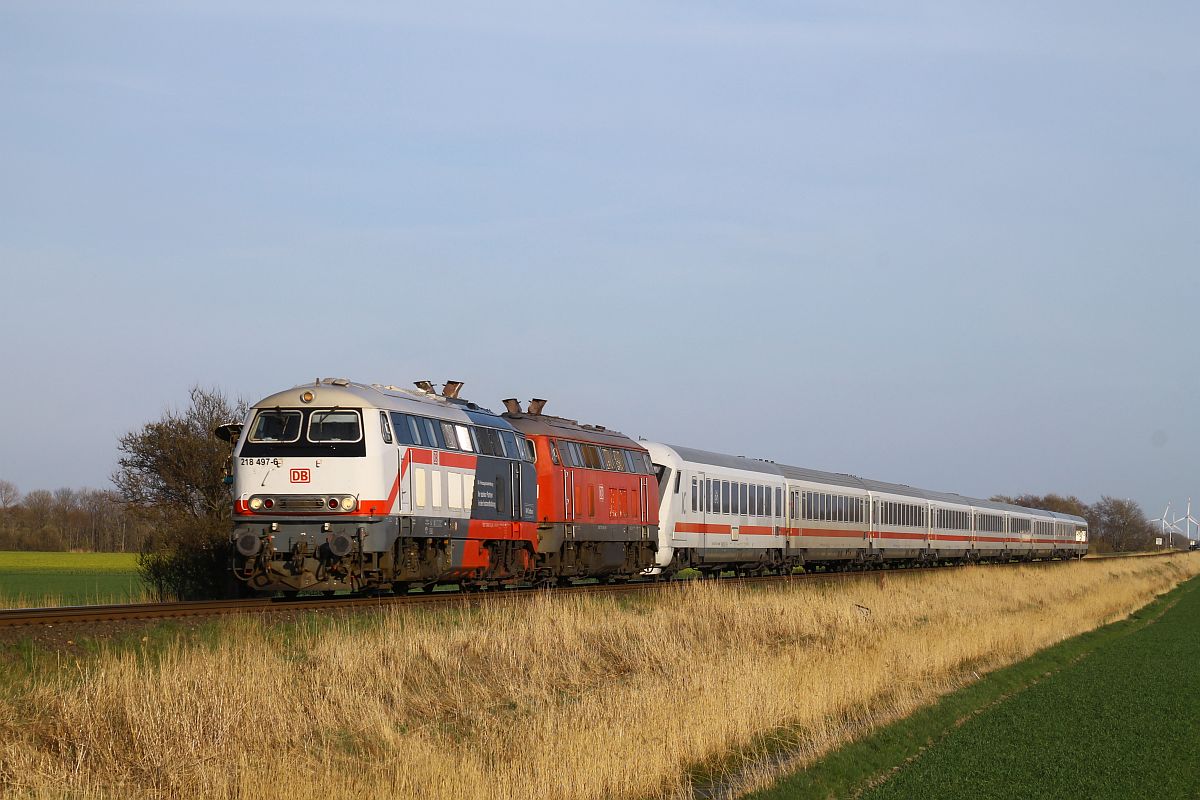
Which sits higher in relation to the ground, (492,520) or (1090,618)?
(492,520)

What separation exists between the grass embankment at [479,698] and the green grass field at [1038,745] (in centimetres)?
89

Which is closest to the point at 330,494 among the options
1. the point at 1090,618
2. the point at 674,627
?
the point at 674,627

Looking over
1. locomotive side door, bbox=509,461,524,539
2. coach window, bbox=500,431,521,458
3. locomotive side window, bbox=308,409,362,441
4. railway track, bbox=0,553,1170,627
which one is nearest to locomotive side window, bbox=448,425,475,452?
coach window, bbox=500,431,521,458

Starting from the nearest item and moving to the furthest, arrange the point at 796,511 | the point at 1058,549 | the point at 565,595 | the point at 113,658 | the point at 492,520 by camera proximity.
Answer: the point at 113,658 → the point at 565,595 → the point at 492,520 → the point at 796,511 → the point at 1058,549

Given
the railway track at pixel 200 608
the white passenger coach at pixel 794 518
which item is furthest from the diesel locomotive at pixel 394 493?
the white passenger coach at pixel 794 518

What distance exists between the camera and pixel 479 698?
56.6 ft

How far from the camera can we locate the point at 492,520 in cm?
2814

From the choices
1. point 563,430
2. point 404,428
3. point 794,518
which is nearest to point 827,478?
point 794,518

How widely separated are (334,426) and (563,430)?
34.1 ft

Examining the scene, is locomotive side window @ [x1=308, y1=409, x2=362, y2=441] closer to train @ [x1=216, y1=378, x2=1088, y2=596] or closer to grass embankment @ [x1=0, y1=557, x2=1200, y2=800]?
train @ [x1=216, y1=378, x2=1088, y2=596]

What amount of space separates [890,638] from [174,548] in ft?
56.8

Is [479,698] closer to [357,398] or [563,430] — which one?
[357,398]

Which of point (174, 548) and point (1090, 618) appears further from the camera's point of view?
point (1090, 618)

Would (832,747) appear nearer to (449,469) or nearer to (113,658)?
(113,658)
